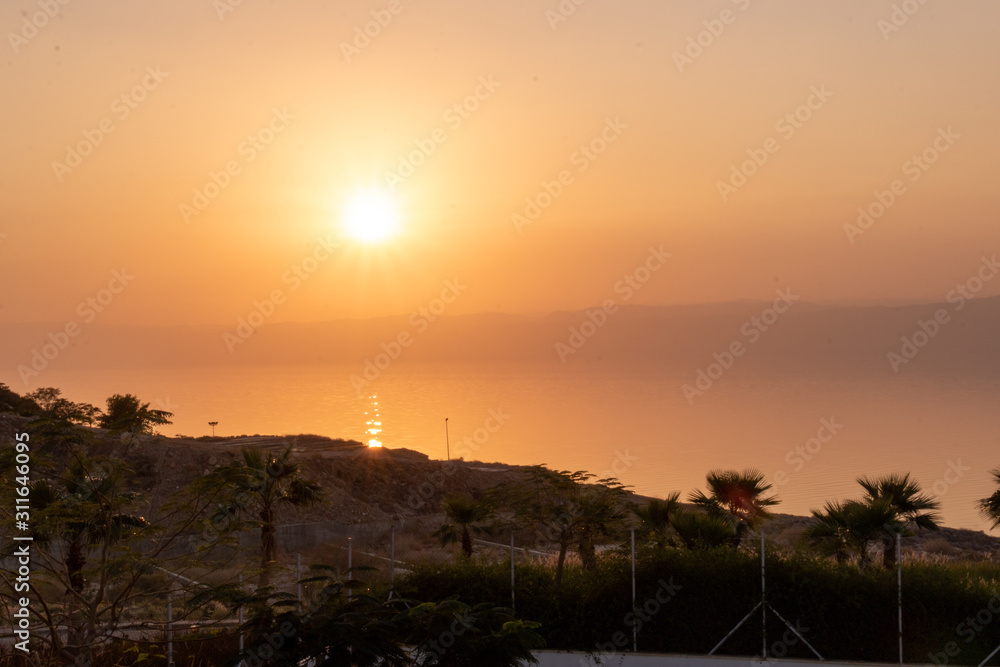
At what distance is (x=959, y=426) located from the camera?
11031 cm

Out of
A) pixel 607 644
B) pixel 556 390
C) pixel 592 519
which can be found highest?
pixel 556 390

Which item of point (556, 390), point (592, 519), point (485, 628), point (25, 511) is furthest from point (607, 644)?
point (556, 390)

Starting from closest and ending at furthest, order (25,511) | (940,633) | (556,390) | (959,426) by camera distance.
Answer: (25,511)
(940,633)
(959,426)
(556,390)

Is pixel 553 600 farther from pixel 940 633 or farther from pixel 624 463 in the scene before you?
pixel 624 463

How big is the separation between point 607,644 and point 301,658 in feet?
22.4

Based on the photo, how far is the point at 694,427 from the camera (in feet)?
372

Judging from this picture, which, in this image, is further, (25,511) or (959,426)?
(959,426)

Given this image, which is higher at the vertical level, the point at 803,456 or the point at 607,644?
the point at 803,456
